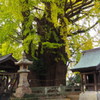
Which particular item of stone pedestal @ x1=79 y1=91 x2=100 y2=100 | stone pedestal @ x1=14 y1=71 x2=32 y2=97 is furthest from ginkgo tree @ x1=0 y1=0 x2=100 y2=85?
stone pedestal @ x1=79 y1=91 x2=100 y2=100

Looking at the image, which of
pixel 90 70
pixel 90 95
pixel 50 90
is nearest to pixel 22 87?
pixel 50 90

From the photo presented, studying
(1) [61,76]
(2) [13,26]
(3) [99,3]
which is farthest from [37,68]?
(3) [99,3]

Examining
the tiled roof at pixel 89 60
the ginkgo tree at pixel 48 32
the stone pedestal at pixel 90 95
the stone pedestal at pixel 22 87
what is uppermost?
the ginkgo tree at pixel 48 32

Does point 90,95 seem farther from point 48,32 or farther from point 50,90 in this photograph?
point 48,32

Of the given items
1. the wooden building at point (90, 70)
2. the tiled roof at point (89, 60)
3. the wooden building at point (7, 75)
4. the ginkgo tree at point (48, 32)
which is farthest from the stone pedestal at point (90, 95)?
the wooden building at point (7, 75)

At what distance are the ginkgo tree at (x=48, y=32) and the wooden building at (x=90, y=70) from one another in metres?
1.33

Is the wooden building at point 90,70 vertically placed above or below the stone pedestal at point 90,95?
above

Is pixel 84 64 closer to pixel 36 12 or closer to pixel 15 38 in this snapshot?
pixel 36 12

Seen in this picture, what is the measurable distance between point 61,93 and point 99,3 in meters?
6.38

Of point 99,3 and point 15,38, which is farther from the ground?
point 99,3

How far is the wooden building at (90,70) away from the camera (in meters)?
10.8

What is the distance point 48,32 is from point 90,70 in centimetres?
418

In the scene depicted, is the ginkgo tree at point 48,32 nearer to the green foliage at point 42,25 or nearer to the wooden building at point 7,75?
the green foliage at point 42,25

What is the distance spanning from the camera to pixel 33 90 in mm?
12188
